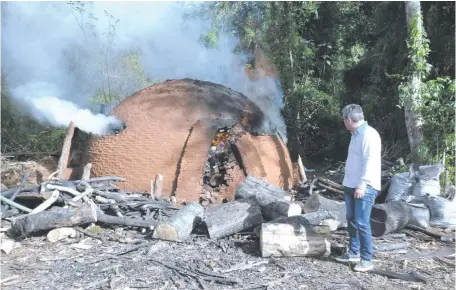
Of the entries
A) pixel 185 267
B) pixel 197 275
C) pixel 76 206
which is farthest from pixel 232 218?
pixel 76 206

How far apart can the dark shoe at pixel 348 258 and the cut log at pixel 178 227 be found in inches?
74.8

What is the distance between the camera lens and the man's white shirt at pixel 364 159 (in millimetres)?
4258

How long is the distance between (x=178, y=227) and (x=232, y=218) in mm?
710

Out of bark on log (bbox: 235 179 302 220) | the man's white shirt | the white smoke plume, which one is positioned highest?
the white smoke plume

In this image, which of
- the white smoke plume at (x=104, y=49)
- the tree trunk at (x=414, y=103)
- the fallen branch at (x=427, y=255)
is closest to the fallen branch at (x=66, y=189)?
the fallen branch at (x=427, y=255)

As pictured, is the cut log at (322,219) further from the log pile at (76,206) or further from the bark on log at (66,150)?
the bark on log at (66,150)

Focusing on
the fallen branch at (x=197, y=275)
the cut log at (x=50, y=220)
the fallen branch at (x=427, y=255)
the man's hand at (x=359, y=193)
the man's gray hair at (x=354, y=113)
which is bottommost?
the fallen branch at (x=197, y=275)

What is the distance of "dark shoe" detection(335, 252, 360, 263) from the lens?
451 cm

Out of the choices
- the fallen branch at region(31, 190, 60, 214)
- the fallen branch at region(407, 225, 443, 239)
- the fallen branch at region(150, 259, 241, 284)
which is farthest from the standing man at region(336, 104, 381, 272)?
the fallen branch at region(31, 190, 60, 214)

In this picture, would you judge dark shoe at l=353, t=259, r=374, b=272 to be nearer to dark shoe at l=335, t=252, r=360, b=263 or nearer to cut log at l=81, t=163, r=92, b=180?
dark shoe at l=335, t=252, r=360, b=263

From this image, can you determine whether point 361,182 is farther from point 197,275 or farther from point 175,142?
point 175,142

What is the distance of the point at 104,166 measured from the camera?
26.0ft

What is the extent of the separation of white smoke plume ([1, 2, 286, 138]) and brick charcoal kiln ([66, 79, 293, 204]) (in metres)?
7.63

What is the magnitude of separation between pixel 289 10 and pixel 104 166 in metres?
11.3
